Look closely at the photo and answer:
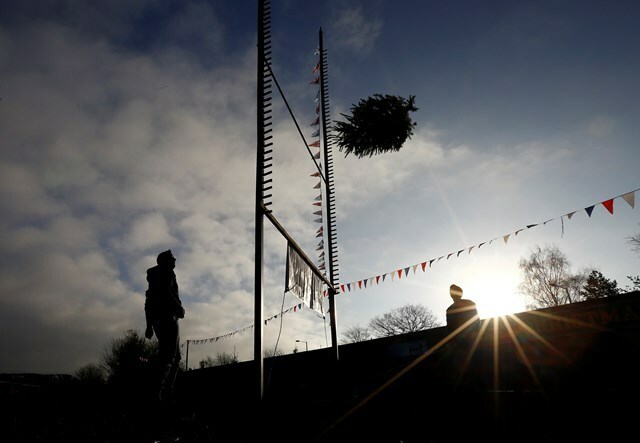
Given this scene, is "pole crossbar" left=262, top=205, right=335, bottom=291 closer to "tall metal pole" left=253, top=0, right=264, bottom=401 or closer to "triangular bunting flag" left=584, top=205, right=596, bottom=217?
"tall metal pole" left=253, top=0, right=264, bottom=401

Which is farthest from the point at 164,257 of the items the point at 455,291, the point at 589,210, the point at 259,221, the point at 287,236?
the point at 589,210

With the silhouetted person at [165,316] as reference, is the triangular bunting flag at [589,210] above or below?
above

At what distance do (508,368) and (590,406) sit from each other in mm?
7229

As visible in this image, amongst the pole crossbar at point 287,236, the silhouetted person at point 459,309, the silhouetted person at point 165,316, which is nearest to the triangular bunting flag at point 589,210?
the silhouetted person at point 459,309

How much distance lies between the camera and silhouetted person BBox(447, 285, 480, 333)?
27.4 ft

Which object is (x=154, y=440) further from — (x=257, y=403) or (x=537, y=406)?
(x=537, y=406)

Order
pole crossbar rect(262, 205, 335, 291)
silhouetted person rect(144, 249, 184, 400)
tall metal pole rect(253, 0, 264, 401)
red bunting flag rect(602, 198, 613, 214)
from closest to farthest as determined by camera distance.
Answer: silhouetted person rect(144, 249, 184, 400) < tall metal pole rect(253, 0, 264, 401) < pole crossbar rect(262, 205, 335, 291) < red bunting flag rect(602, 198, 613, 214)

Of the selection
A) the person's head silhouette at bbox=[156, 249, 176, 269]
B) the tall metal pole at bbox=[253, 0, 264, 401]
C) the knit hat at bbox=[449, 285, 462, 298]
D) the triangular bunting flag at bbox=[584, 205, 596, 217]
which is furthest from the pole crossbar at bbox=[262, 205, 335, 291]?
the triangular bunting flag at bbox=[584, 205, 596, 217]

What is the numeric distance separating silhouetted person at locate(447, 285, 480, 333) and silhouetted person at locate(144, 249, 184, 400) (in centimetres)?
627

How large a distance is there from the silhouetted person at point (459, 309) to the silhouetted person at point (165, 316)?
20.6 feet

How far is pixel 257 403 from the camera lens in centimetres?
502

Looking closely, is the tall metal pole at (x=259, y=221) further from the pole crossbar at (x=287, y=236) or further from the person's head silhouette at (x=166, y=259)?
the person's head silhouette at (x=166, y=259)

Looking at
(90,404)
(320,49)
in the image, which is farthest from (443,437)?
(320,49)

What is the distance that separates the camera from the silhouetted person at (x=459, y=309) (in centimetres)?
836
